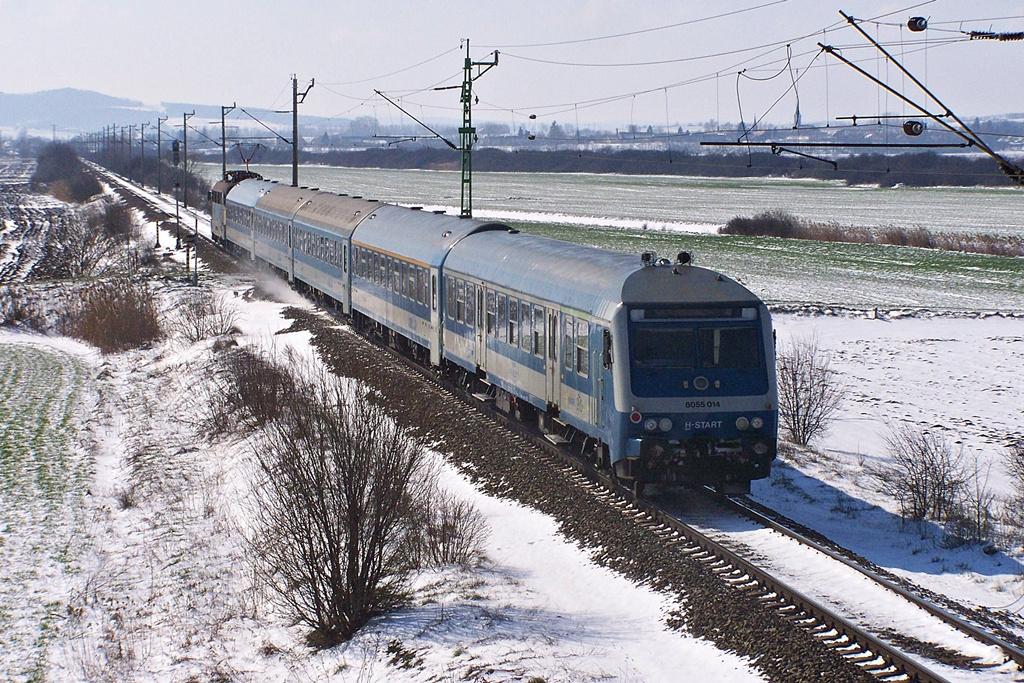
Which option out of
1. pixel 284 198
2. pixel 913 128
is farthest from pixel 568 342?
pixel 284 198

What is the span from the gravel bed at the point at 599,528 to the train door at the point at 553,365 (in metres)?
1.09

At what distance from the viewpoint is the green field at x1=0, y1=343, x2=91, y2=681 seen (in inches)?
632

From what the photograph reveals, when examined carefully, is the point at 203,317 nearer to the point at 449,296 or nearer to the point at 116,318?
the point at 116,318

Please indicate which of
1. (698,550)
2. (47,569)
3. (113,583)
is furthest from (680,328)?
(47,569)

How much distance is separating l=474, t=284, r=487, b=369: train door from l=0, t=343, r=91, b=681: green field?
7350 millimetres

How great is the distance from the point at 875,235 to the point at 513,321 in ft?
155

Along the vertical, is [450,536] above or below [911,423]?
below

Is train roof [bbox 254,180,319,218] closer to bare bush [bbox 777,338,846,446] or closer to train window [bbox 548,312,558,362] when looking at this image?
bare bush [bbox 777,338,846,446]

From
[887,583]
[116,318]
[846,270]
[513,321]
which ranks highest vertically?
[513,321]

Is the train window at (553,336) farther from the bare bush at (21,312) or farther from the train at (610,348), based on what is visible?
the bare bush at (21,312)

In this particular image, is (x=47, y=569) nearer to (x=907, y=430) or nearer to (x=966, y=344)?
(x=907, y=430)

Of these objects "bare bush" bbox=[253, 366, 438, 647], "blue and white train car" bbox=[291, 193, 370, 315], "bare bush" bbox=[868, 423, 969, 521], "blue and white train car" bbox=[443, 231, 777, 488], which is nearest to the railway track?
"blue and white train car" bbox=[443, 231, 777, 488]

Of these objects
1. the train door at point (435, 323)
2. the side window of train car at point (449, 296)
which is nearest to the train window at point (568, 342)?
the side window of train car at point (449, 296)

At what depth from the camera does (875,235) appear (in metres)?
61.4
